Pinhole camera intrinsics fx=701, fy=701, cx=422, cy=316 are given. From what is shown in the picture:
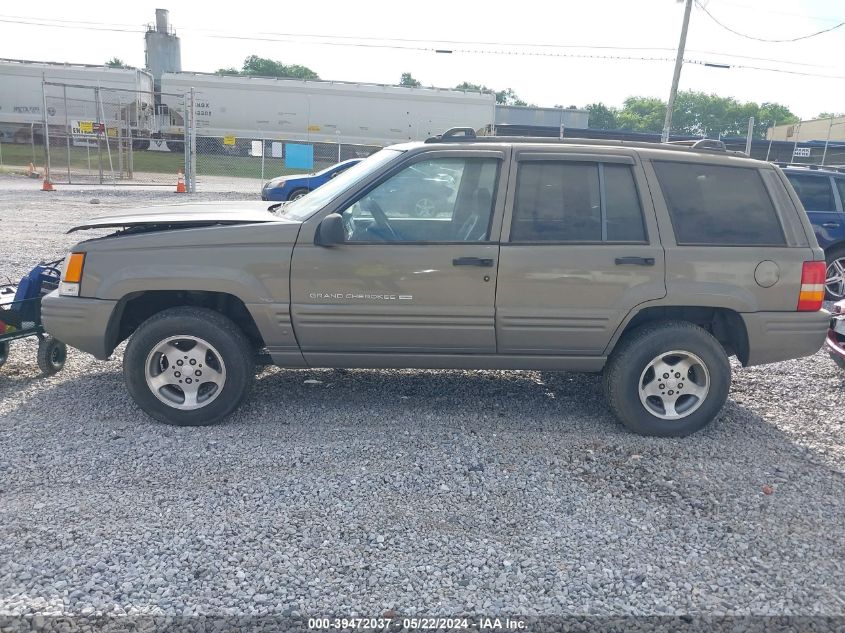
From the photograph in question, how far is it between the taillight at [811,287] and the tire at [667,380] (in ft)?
2.02

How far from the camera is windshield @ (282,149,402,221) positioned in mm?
4523

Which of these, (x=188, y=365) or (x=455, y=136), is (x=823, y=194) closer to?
(x=455, y=136)

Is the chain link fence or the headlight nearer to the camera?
the headlight

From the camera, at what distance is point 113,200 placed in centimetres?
1888

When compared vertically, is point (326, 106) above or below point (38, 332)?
above

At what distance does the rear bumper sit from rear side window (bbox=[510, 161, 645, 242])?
0.96 meters

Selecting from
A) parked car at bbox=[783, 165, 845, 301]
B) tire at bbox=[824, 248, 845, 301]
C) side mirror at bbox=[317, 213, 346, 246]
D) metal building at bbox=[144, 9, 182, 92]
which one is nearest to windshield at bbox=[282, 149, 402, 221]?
side mirror at bbox=[317, 213, 346, 246]

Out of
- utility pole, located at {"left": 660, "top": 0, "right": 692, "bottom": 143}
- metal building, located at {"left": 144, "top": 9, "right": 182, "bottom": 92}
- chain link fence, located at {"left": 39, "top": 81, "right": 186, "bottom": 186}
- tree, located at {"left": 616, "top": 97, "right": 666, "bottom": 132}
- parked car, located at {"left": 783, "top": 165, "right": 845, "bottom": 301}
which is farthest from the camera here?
tree, located at {"left": 616, "top": 97, "right": 666, "bottom": 132}

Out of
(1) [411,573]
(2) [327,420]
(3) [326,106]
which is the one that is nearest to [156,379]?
(2) [327,420]

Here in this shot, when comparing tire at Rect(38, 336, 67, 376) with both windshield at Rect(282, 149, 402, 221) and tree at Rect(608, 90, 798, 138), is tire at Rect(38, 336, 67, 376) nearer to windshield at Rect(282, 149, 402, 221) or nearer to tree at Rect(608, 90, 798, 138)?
windshield at Rect(282, 149, 402, 221)

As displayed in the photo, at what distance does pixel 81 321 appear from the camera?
4.39m

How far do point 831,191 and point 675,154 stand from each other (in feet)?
19.1

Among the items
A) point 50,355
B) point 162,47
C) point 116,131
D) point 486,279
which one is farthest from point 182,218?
point 162,47

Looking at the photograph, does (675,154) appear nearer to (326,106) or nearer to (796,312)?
(796,312)
